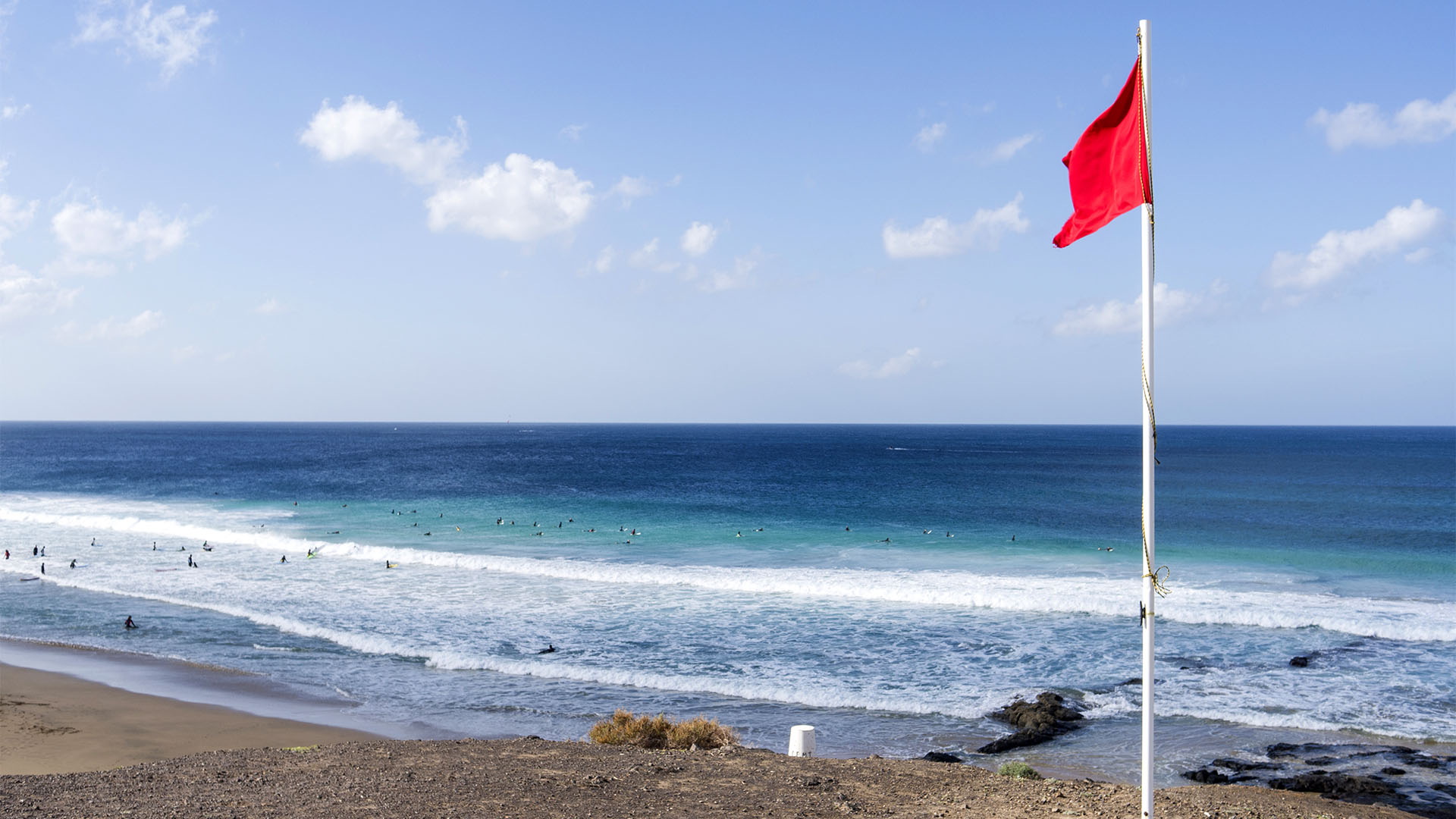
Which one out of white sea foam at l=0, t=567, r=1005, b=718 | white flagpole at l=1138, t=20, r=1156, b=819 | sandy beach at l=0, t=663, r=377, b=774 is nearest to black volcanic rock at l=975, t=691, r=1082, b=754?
white sea foam at l=0, t=567, r=1005, b=718

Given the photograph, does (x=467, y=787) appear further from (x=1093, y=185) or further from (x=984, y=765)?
(x=1093, y=185)

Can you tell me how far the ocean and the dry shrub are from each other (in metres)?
2.37

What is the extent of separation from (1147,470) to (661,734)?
893 cm

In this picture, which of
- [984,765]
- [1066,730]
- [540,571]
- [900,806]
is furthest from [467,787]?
[540,571]

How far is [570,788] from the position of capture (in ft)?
33.2

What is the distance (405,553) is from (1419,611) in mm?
34865

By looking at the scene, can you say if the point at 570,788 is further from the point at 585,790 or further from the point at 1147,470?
the point at 1147,470

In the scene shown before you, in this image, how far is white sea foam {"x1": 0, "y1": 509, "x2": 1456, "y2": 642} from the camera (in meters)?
24.8

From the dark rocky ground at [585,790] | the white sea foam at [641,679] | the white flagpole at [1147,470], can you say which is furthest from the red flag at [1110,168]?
the white sea foam at [641,679]

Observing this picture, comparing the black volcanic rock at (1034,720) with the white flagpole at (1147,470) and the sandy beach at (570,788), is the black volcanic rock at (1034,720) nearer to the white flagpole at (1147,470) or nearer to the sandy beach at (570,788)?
the sandy beach at (570,788)

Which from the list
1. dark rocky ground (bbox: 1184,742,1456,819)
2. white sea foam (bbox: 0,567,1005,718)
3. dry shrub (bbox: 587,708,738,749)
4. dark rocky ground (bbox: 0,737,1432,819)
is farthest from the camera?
white sea foam (bbox: 0,567,1005,718)

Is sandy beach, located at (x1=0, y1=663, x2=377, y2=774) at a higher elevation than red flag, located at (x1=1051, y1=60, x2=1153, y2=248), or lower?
lower

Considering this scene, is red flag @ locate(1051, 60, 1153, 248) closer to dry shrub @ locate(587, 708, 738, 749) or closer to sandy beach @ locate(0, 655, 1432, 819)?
sandy beach @ locate(0, 655, 1432, 819)

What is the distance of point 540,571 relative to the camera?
33.7 m
